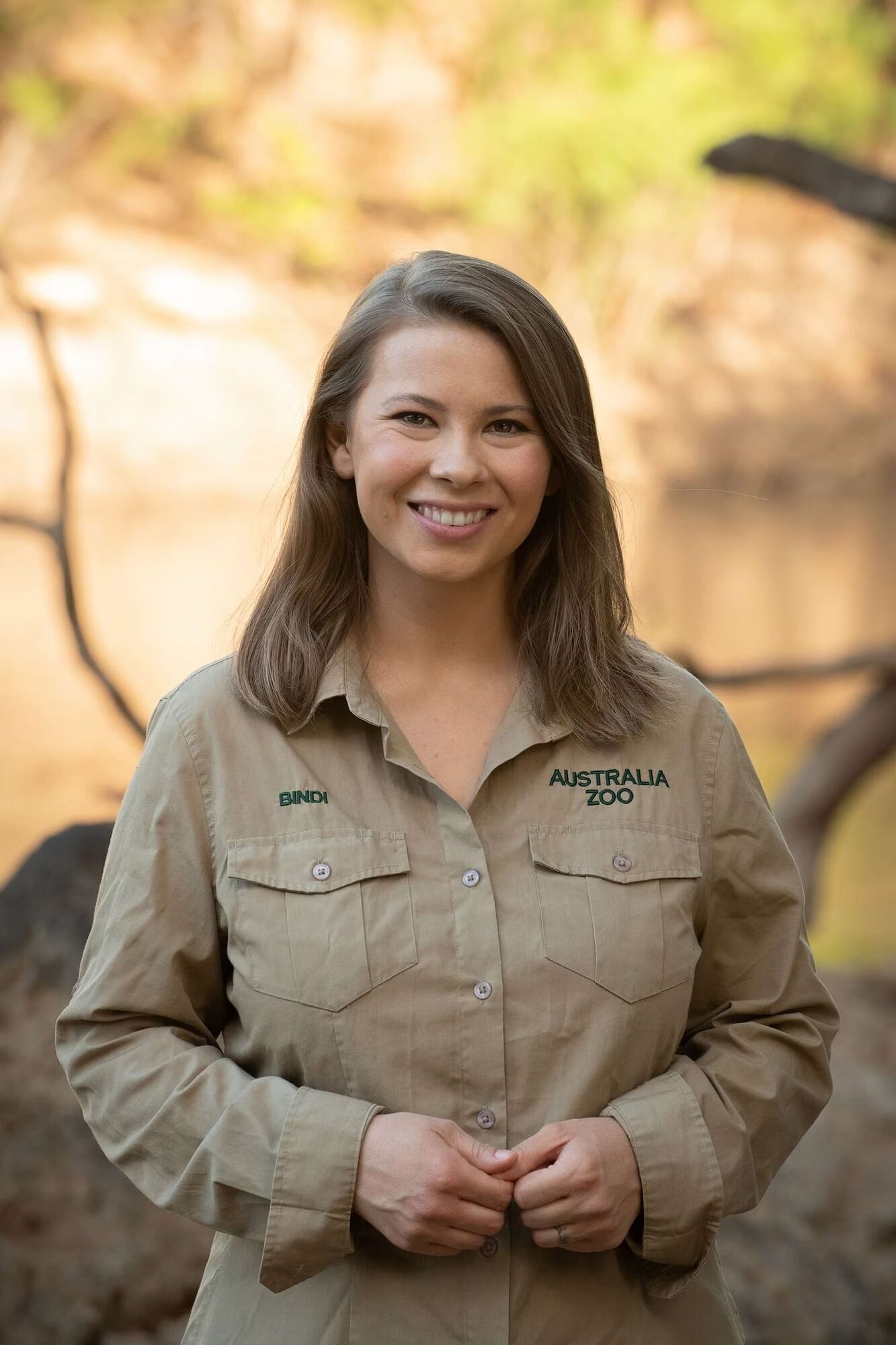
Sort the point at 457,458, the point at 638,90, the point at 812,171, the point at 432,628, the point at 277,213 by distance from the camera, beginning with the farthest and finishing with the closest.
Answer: the point at 638,90 → the point at 277,213 → the point at 812,171 → the point at 432,628 → the point at 457,458

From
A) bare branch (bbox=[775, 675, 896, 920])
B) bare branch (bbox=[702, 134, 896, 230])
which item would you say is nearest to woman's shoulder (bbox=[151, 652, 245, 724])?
bare branch (bbox=[702, 134, 896, 230])

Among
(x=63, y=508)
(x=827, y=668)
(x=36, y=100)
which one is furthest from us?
(x=36, y=100)

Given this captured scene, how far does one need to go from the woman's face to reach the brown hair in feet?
0.05

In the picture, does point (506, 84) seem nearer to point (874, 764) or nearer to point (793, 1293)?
point (874, 764)

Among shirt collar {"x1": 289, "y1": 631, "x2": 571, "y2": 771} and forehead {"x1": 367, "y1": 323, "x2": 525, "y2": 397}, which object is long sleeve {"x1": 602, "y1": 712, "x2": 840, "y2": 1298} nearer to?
shirt collar {"x1": 289, "y1": 631, "x2": 571, "y2": 771}

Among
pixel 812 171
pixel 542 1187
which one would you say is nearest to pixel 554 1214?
pixel 542 1187

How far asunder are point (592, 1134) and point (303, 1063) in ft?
0.69

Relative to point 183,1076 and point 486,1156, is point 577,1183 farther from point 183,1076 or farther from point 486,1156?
point 183,1076

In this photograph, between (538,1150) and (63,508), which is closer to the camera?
(538,1150)

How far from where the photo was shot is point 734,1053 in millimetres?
1102

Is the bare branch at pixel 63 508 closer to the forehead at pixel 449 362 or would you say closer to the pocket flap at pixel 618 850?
the forehead at pixel 449 362

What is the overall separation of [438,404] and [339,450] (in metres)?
0.13

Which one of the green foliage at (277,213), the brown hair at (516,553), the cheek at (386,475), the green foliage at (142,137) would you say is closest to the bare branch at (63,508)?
the brown hair at (516,553)

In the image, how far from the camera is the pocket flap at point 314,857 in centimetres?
104
